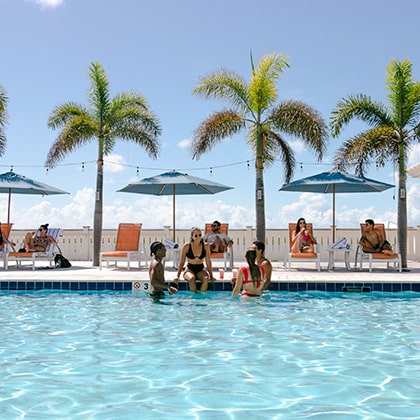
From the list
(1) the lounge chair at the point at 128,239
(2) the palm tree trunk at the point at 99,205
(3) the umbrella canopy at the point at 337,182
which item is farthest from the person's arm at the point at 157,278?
(2) the palm tree trunk at the point at 99,205

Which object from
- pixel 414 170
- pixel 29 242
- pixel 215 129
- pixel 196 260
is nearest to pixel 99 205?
pixel 29 242

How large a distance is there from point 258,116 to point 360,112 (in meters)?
2.51

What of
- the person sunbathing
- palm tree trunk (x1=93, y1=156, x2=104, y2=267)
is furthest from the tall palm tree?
the person sunbathing

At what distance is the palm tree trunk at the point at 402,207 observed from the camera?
13109mm

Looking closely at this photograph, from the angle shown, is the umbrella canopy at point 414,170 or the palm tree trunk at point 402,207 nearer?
the palm tree trunk at point 402,207

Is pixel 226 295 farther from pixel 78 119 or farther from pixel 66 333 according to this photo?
pixel 78 119

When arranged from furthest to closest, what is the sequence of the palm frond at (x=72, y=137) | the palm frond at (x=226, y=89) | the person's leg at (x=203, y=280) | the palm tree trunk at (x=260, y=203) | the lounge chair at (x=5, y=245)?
the palm frond at (x=72, y=137)
the palm frond at (x=226, y=89)
the palm tree trunk at (x=260, y=203)
the lounge chair at (x=5, y=245)
the person's leg at (x=203, y=280)

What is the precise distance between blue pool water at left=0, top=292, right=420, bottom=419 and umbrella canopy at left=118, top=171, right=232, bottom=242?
522cm

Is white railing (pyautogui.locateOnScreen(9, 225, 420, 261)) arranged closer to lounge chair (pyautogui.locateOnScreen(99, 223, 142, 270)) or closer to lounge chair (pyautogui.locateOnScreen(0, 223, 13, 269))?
lounge chair (pyautogui.locateOnScreen(99, 223, 142, 270))

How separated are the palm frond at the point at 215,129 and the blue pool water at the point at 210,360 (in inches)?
280

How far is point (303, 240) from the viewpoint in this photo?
1245 centimetres

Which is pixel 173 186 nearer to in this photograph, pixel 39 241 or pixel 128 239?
pixel 128 239

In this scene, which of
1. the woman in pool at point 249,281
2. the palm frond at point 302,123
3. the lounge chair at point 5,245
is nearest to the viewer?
the woman in pool at point 249,281

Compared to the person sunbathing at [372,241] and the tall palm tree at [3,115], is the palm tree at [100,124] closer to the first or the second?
the tall palm tree at [3,115]
